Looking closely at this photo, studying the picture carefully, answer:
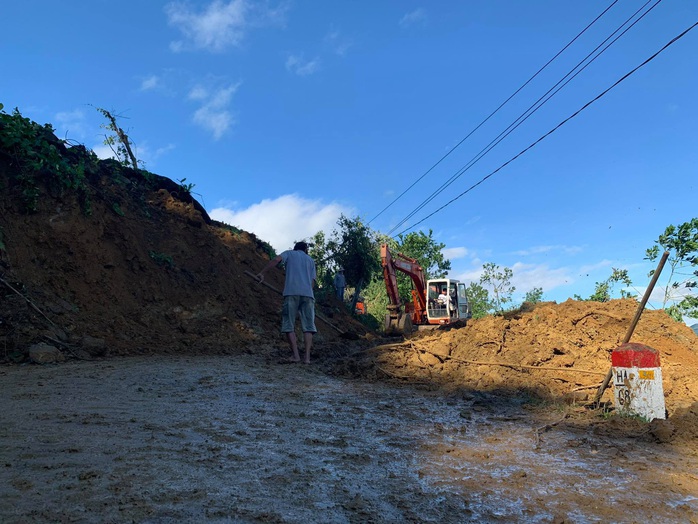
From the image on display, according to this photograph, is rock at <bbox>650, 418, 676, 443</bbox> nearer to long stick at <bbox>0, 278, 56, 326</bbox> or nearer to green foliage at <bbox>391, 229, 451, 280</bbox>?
long stick at <bbox>0, 278, 56, 326</bbox>

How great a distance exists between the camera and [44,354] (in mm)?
6020

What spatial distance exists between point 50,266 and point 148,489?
298 inches

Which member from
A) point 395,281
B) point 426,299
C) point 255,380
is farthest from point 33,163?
point 426,299

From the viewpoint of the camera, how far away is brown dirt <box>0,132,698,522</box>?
7.73 ft

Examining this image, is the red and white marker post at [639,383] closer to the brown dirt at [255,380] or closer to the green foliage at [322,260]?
the brown dirt at [255,380]

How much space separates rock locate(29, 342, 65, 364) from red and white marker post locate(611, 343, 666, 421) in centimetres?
672

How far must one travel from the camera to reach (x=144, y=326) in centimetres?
850

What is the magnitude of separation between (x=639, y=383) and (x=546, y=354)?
1883 millimetres

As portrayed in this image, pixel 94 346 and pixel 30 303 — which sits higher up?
pixel 30 303

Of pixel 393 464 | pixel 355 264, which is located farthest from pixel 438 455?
pixel 355 264

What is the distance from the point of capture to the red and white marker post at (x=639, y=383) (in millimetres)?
4336

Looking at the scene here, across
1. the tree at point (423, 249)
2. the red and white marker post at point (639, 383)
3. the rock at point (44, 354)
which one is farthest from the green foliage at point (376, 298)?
the red and white marker post at point (639, 383)

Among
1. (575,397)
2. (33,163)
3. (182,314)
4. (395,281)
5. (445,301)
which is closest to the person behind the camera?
(575,397)

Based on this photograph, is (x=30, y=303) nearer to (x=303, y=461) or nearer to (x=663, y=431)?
(x=303, y=461)
